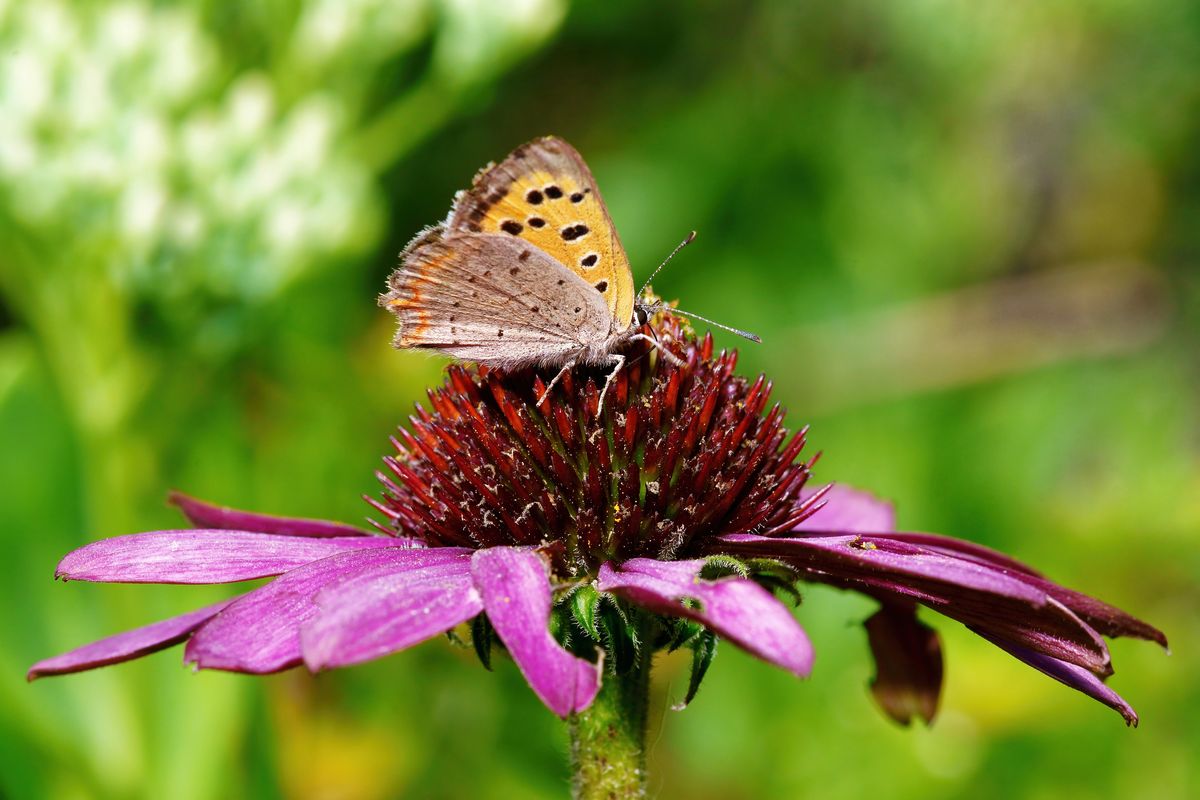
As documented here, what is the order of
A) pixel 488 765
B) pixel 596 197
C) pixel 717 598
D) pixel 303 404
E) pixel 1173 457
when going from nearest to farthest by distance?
pixel 717 598
pixel 596 197
pixel 488 765
pixel 303 404
pixel 1173 457

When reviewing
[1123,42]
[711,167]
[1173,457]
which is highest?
[1123,42]

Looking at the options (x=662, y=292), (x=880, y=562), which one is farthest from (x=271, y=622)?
(x=662, y=292)

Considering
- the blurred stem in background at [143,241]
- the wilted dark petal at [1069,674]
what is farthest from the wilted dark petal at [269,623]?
the blurred stem in background at [143,241]

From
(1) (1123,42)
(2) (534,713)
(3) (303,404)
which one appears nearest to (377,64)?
(3) (303,404)

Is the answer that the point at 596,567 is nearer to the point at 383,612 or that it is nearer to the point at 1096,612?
the point at 383,612

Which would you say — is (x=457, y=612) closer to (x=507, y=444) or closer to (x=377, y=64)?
(x=507, y=444)

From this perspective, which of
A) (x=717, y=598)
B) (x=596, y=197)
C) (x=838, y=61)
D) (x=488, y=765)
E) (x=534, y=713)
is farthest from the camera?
(x=838, y=61)
